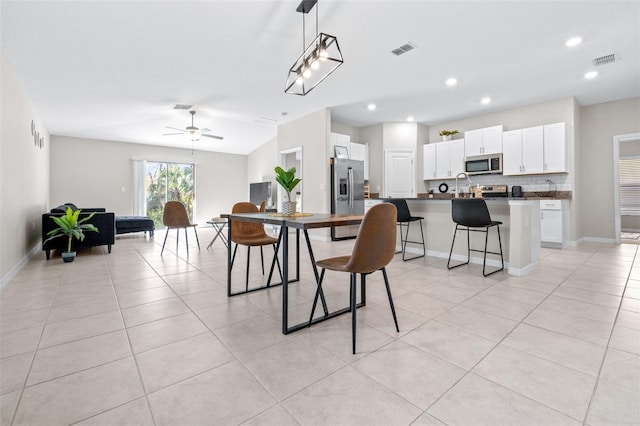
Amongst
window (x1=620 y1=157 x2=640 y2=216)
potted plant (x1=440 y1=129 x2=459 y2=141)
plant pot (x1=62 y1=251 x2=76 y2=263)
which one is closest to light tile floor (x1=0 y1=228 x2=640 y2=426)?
plant pot (x1=62 y1=251 x2=76 y2=263)

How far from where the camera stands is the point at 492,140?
6.02 meters

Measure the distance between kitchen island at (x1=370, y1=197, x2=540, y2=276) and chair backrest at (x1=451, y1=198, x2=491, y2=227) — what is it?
0.87 feet

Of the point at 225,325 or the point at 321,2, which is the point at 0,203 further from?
the point at 321,2

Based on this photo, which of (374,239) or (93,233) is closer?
(374,239)

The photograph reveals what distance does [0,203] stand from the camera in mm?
2980

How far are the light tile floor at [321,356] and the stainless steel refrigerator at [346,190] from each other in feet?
10.2

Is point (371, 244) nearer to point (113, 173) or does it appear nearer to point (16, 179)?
point (16, 179)

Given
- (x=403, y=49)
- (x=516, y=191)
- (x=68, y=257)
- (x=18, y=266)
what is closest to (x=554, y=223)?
(x=516, y=191)

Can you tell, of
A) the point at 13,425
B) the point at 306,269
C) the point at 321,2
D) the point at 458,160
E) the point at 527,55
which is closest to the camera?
the point at 13,425

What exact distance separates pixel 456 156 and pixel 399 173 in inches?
51.1

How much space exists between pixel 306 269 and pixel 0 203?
3.29 meters

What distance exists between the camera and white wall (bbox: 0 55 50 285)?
3.09 meters

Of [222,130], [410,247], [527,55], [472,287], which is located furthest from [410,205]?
[222,130]

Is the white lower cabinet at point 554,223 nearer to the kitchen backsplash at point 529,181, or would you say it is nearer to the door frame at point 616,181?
the kitchen backsplash at point 529,181
